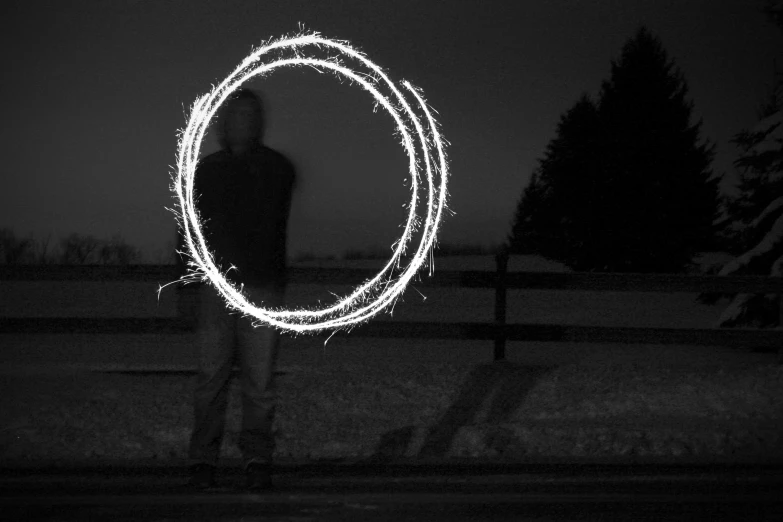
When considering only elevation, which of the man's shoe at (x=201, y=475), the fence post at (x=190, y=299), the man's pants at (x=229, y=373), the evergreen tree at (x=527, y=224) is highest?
the evergreen tree at (x=527, y=224)

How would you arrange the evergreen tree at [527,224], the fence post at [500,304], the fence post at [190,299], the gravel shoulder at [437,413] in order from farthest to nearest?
the evergreen tree at [527,224] < the fence post at [500,304] < the gravel shoulder at [437,413] < the fence post at [190,299]

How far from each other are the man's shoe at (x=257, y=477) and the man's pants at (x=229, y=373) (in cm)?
3

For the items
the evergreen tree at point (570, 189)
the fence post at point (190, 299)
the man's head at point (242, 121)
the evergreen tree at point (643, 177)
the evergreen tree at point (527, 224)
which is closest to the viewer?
the man's head at point (242, 121)

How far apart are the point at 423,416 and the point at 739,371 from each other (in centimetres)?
419

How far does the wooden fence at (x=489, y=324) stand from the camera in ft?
31.5

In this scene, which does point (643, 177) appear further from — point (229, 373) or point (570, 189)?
point (229, 373)

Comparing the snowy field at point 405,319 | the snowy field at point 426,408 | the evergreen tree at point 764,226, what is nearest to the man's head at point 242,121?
the snowy field at point 426,408

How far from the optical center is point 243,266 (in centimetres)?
497

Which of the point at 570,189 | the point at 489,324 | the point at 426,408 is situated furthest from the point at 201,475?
the point at 570,189

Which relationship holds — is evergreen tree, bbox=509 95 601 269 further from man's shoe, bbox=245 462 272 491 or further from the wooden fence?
man's shoe, bbox=245 462 272 491

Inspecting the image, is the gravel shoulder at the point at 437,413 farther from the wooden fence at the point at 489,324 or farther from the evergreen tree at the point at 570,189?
the evergreen tree at the point at 570,189

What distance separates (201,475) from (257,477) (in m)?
0.31

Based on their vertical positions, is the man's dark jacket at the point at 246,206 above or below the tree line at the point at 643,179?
below

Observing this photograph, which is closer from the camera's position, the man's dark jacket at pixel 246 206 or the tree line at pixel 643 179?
the man's dark jacket at pixel 246 206
